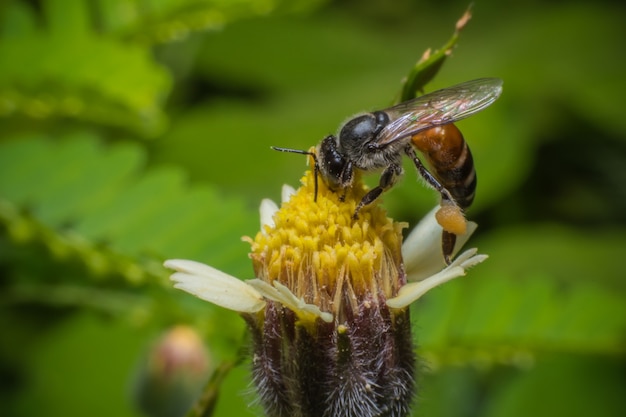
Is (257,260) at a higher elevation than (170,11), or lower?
lower

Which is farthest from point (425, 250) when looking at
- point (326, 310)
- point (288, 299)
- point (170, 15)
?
point (170, 15)

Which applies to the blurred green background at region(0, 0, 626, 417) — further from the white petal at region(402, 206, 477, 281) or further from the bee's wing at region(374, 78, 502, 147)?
the bee's wing at region(374, 78, 502, 147)

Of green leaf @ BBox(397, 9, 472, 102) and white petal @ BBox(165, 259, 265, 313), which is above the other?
green leaf @ BBox(397, 9, 472, 102)

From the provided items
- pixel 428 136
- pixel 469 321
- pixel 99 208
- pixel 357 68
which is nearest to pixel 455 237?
pixel 428 136

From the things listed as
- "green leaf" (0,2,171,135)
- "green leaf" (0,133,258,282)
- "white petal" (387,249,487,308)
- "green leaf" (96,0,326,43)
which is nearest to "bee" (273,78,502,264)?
"white petal" (387,249,487,308)

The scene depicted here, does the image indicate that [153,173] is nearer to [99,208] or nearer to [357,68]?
[99,208]

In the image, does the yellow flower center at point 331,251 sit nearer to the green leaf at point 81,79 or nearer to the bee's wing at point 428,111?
the bee's wing at point 428,111

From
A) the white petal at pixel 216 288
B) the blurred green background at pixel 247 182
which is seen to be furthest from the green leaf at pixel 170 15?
the white petal at pixel 216 288
